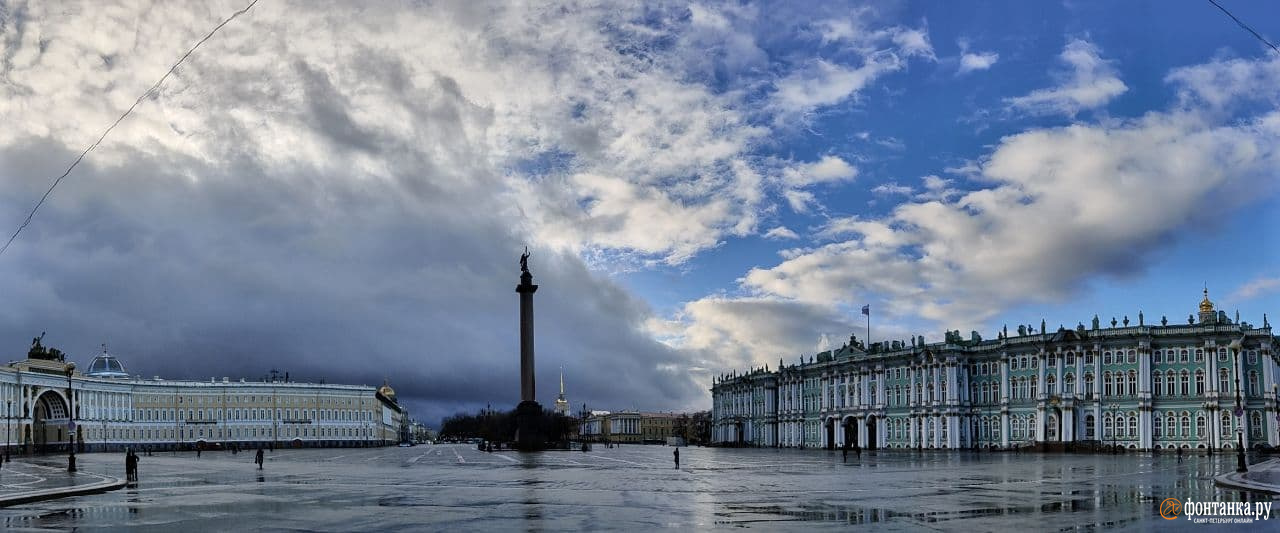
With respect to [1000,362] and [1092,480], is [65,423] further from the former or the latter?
[1092,480]

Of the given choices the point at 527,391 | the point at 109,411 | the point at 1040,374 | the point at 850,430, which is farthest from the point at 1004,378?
the point at 109,411

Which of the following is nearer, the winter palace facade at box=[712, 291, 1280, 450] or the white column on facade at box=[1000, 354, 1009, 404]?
the winter palace facade at box=[712, 291, 1280, 450]

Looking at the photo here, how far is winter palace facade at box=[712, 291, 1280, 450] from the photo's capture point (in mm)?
101312

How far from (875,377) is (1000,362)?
2071 centimetres

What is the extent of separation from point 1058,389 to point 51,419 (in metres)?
153

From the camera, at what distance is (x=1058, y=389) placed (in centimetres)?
11419

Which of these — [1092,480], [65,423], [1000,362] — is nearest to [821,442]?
[1000,362]

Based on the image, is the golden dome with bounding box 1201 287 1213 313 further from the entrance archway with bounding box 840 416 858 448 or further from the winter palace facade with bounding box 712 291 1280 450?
the entrance archway with bounding box 840 416 858 448

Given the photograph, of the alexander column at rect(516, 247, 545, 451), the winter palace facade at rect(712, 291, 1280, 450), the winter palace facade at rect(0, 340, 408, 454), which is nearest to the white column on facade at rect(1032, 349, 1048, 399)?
the winter palace facade at rect(712, 291, 1280, 450)

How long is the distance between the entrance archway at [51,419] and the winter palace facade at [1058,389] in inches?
4656

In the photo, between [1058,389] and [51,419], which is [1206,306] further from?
[51,419]

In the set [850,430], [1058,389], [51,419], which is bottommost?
[850,430]

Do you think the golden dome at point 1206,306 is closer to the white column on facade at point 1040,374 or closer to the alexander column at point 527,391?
the white column on facade at point 1040,374

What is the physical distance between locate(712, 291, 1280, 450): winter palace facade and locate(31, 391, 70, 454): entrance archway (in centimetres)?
11827
